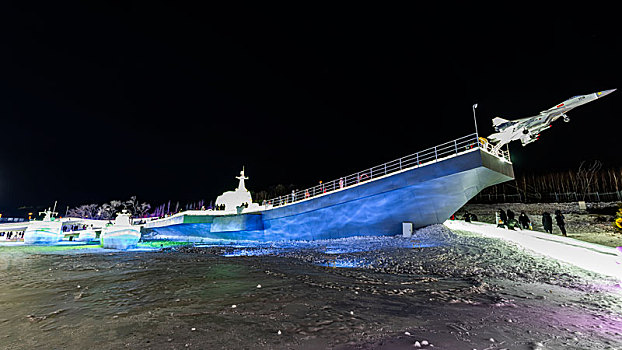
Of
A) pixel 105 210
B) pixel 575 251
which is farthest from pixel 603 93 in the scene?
pixel 105 210

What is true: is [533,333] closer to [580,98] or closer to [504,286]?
[504,286]

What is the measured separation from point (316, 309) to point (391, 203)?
14424 millimetres

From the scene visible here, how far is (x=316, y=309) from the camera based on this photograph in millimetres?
4336

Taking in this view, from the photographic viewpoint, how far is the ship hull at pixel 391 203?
14.8 m

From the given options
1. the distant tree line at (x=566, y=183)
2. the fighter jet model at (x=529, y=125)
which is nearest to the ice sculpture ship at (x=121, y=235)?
the fighter jet model at (x=529, y=125)

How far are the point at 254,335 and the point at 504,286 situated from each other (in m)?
6.08

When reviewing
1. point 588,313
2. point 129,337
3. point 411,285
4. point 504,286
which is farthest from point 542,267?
point 129,337

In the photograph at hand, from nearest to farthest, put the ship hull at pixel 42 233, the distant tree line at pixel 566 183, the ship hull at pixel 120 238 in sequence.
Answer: the ship hull at pixel 120 238
the ship hull at pixel 42 233
the distant tree line at pixel 566 183

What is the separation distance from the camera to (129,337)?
125 inches

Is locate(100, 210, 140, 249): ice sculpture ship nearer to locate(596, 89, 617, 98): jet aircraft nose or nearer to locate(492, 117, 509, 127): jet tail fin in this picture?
locate(492, 117, 509, 127): jet tail fin

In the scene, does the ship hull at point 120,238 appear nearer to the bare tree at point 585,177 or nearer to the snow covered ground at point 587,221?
the snow covered ground at point 587,221

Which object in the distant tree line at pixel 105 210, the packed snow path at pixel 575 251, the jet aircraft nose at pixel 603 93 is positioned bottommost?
the packed snow path at pixel 575 251

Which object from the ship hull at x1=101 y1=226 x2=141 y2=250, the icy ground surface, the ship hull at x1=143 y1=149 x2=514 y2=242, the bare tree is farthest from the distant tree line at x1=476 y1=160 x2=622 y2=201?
the ship hull at x1=101 y1=226 x2=141 y2=250

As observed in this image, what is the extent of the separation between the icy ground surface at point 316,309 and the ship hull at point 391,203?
24.4ft
